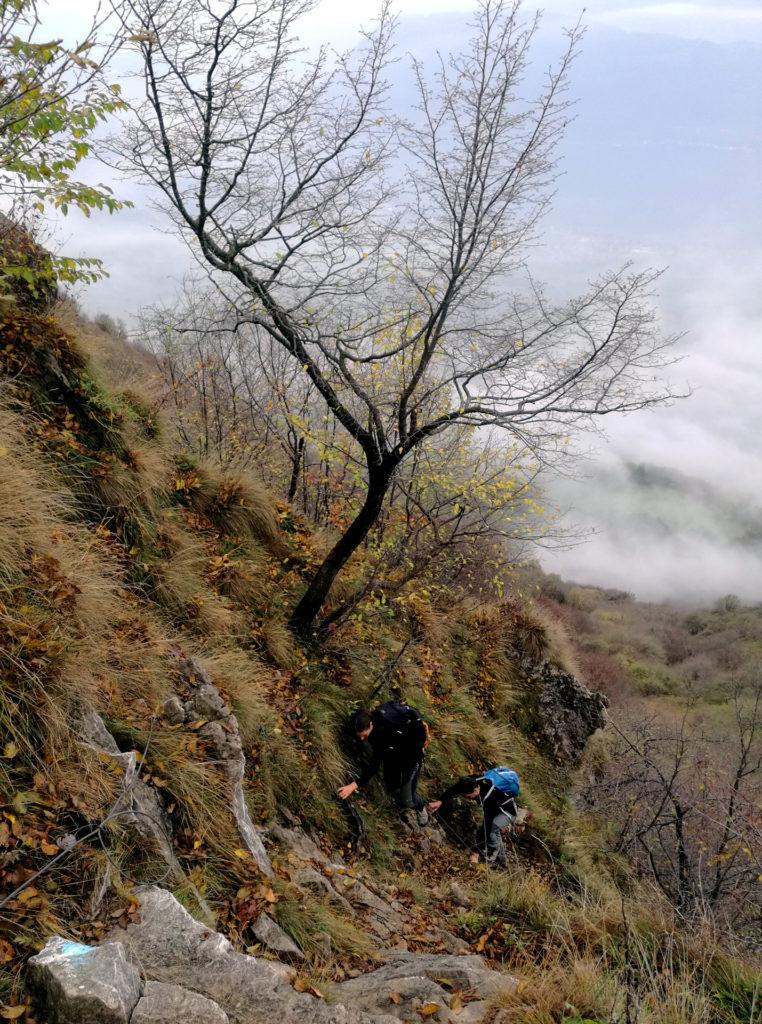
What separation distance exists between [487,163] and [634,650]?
56516 millimetres

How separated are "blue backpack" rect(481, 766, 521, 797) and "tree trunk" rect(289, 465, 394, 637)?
8.92 ft

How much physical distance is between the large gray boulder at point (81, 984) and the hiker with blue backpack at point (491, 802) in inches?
197

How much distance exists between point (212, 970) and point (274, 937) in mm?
860

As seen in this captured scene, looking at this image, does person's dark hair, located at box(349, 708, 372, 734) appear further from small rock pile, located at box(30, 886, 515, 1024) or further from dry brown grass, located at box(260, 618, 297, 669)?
small rock pile, located at box(30, 886, 515, 1024)

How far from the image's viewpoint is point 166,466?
277 inches

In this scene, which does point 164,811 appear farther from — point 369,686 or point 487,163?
point 487,163

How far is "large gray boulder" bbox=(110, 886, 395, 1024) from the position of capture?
266 centimetres

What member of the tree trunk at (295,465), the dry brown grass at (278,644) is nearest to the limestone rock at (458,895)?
the dry brown grass at (278,644)

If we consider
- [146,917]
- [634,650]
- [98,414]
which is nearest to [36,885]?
[146,917]

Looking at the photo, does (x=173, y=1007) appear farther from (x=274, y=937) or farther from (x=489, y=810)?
(x=489, y=810)

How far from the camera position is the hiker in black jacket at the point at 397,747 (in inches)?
255

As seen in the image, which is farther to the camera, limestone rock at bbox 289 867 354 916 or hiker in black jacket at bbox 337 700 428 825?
hiker in black jacket at bbox 337 700 428 825

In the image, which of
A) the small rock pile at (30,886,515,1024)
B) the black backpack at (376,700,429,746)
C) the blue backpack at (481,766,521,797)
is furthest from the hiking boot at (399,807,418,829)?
the small rock pile at (30,886,515,1024)

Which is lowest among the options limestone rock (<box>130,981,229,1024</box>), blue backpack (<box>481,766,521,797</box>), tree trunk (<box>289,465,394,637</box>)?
blue backpack (<box>481,766,521,797</box>)
